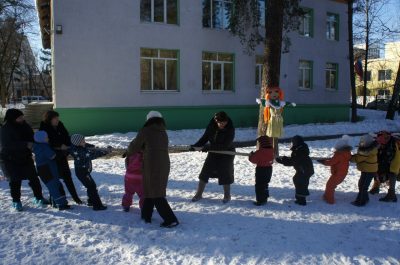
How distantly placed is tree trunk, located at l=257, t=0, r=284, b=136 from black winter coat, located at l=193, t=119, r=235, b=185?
4.82 m

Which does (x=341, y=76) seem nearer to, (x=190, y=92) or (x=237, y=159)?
(x=190, y=92)

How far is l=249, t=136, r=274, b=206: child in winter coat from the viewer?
6.41 metres

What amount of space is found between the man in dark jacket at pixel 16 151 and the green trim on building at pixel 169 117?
32.5 feet

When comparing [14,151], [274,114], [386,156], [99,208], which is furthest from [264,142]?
[14,151]

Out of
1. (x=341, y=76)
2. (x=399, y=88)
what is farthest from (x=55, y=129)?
(x=399, y=88)

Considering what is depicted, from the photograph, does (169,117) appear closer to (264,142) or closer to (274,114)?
(274,114)

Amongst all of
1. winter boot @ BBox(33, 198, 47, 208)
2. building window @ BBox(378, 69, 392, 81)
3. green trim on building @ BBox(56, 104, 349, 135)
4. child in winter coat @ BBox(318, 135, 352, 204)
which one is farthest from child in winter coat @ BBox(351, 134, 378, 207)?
building window @ BBox(378, 69, 392, 81)

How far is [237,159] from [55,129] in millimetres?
5391

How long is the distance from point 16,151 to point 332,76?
855 inches

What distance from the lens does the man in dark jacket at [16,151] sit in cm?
595

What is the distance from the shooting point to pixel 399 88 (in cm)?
2492

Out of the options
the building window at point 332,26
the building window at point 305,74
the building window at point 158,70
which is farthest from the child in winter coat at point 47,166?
the building window at point 332,26

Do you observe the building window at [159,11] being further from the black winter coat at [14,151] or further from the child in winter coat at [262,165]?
the child in winter coat at [262,165]

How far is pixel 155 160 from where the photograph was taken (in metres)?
5.34
